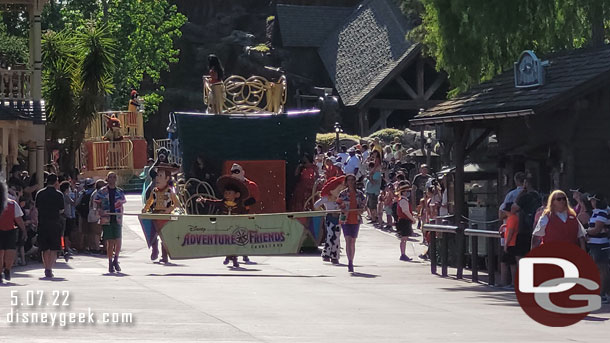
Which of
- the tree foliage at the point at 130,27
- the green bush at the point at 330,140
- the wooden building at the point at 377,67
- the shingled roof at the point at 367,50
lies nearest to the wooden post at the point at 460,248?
the green bush at the point at 330,140

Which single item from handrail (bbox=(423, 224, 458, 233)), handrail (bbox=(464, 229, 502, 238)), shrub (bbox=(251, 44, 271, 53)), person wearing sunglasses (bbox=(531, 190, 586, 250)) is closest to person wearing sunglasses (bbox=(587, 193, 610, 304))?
person wearing sunglasses (bbox=(531, 190, 586, 250))

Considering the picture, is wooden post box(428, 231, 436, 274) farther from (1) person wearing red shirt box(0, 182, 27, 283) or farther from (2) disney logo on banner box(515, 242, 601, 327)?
(1) person wearing red shirt box(0, 182, 27, 283)

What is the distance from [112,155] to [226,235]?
900 inches

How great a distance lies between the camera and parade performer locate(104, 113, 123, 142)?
45.0 m

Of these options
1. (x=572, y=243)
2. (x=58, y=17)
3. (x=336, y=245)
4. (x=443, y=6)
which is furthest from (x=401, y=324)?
(x=58, y=17)

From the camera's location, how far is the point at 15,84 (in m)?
29.9

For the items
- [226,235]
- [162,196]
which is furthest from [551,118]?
[162,196]

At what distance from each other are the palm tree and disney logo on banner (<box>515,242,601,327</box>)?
57.8ft

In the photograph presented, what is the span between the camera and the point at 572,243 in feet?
57.1

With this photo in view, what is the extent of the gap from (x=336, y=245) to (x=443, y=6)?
9.83m

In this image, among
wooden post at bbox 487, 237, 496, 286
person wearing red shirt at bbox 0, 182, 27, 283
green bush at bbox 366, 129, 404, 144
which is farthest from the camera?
green bush at bbox 366, 129, 404, 144

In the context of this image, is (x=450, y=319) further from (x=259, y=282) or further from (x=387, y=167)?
(x=387, y=167)

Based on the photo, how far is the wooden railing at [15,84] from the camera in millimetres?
28609

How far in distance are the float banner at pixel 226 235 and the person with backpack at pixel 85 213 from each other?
3610 millimetres
